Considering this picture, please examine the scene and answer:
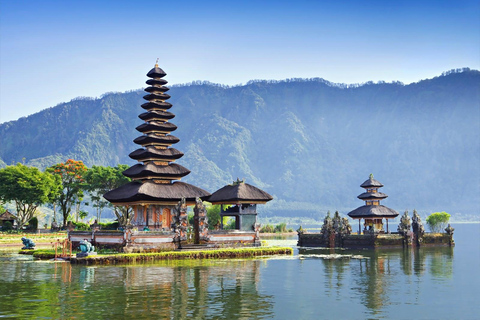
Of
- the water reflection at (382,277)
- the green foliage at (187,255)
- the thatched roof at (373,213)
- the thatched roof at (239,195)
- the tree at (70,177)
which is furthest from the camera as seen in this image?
the tree at (70,177)

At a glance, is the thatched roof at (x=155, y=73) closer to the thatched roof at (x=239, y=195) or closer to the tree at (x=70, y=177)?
the thatched roof at (x=239, y=195)

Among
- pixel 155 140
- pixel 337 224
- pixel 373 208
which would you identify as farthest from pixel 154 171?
pixel 373 208

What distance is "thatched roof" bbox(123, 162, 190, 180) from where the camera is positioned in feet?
192

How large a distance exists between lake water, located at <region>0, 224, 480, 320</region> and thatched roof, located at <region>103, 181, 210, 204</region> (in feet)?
45.1

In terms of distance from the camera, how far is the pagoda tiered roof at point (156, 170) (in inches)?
2208

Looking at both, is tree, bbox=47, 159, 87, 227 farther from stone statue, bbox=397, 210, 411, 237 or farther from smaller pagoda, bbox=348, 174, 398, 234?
stone statue, bbox=397, 210, 411, 237

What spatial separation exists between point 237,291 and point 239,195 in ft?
95.7

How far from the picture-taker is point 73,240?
2116 inches

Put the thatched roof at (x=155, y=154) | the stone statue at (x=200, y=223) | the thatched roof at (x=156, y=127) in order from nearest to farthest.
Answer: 1. the stone statue at (x=200, y=223)
2. the thatched roof at (x=155, y=154)
3. the thatched roof at (x=156, y=127)

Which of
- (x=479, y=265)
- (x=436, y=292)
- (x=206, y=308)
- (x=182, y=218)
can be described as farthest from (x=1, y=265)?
(x=479, y=265)

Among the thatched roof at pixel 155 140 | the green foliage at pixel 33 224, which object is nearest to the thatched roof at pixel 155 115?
the thatched roof at pixel 155 140

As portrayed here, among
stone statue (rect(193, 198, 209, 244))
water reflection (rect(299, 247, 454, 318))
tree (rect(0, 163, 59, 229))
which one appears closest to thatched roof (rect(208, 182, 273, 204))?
stone statue (rect(193, 198, 209, 244))

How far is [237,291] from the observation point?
27.3 metres

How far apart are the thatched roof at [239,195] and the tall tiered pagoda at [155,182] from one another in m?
2.61
